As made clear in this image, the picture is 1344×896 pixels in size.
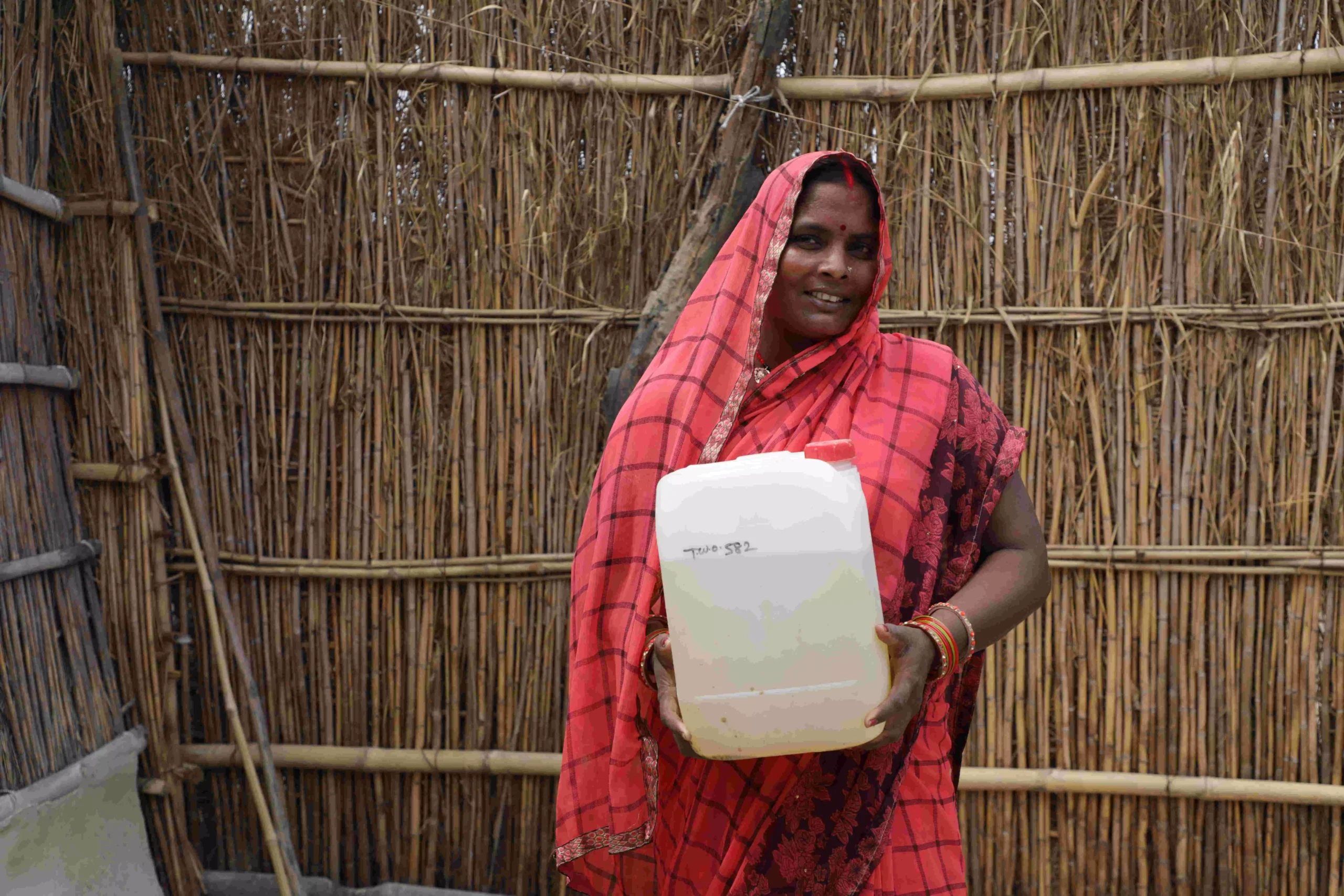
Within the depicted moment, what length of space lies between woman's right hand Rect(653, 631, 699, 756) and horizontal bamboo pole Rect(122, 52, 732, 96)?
5.50 ft

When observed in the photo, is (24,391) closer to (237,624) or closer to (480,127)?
(237,624)

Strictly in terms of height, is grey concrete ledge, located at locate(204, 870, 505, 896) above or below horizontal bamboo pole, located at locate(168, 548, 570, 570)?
below

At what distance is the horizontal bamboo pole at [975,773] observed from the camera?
8.19 feet

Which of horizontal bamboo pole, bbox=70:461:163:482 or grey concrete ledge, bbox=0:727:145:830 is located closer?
grey concrete ledge, bbox=0:727:145:830

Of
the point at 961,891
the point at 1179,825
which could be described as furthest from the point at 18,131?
the point at 1179,825

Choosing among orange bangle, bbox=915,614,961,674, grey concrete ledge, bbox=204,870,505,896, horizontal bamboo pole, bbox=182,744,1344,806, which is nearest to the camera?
orange bangle, bbox=915,614,961,674

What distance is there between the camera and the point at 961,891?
1360 mm

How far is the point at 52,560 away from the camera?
2.44 meters

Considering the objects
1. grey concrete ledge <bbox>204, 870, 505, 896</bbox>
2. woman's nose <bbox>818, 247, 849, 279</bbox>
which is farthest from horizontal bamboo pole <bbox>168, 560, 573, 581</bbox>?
woman's nose <bbox>818, 247, 849, 279</bbox>

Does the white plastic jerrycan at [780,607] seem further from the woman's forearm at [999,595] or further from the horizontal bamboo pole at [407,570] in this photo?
the horizontal bamboo pole at [407,570]

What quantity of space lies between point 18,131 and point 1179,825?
129 inches

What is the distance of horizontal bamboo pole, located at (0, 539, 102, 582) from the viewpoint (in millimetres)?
2283

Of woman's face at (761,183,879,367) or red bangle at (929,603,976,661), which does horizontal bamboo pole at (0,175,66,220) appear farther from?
red bangle at (929,603,976,661)

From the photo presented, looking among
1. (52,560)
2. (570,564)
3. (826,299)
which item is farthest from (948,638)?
(52,560)
